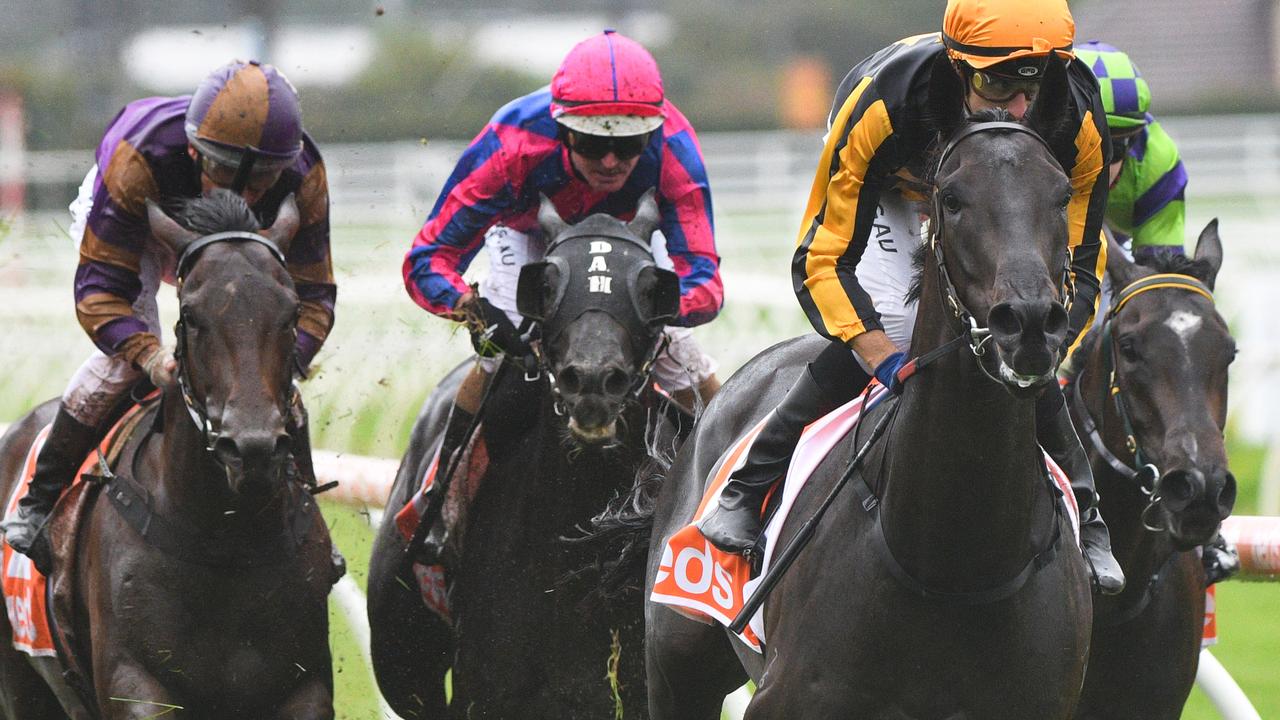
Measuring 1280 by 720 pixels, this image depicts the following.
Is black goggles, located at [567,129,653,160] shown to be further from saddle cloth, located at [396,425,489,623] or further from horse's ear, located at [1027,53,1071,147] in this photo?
horse's ear, located at [1027,53,1071,147]

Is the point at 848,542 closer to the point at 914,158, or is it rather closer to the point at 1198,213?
the point at 914,158

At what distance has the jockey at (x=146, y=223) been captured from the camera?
511 cm

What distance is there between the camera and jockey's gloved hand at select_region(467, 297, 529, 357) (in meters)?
5.54

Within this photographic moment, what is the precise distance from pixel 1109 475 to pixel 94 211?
2.85m

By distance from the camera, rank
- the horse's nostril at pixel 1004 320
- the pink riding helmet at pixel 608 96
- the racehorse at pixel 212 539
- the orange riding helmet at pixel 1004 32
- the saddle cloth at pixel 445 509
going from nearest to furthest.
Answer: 1. the horse's nostril at pixel 1004 320
2. the orange riding helmet at pixel 1004 32
3. the racehorse at pixel 212 539
4. the pink riding helmet at pixel 608 96
5. the saddle cloth at pixel 445 509

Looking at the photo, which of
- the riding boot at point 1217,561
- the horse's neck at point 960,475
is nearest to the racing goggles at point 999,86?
the horse's neck at point 960,475

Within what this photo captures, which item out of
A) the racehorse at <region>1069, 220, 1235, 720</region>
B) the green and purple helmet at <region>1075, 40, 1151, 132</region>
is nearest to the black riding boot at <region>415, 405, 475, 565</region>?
the racehorse at <region>1069, 220, 1235, 720</region>

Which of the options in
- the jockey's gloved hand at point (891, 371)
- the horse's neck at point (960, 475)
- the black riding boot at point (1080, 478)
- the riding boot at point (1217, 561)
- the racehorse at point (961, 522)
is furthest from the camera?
the riding boot at point (1217, 561)

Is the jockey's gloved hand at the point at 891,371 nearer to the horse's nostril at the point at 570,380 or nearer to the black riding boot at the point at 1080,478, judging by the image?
the black riding boot at the point at 1080,478

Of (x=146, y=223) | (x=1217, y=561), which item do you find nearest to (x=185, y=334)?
(x=146, y=223)

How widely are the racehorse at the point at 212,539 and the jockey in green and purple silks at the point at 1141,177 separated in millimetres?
2358

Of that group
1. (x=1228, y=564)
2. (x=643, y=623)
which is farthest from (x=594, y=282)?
(x=1228, y=564)

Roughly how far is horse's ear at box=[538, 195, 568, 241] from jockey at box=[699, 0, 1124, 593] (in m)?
1.28

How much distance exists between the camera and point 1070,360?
5293 millimetres
